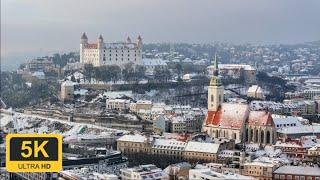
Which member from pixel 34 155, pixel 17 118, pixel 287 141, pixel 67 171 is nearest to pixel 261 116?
pixel 287 141

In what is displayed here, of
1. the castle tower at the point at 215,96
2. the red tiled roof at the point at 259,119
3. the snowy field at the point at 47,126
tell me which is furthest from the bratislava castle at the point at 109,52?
the red tiled roof at the point at 259,119

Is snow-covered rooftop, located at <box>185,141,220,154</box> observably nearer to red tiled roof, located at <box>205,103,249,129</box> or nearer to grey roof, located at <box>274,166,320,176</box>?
red tiled roof, located at <box>205,103,249,129</box>

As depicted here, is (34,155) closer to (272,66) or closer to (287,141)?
(287,141)

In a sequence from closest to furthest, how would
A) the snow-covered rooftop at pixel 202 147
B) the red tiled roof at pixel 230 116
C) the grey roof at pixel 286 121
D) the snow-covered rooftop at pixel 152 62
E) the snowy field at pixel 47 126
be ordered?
the snow-covered rooftop at pixel 202 147 < the red tiled roof at pixel 230 116 < the grey roof at pixel 286 121 < the snowy field at pixel 47 126 < the snow-covered rooftop at pixel 152 62

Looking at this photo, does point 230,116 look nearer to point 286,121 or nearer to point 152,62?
point 286,121

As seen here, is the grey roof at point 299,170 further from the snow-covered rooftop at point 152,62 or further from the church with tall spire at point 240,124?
the snow-covered rooftop at point 152,62

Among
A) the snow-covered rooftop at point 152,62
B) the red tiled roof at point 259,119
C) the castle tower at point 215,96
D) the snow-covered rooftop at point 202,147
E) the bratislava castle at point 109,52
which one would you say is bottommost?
the snow-covered rooftop at point 202,147

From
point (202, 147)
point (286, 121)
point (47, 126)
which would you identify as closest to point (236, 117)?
point (286, 121)
